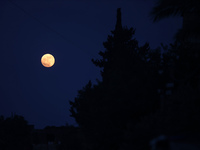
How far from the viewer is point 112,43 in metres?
31.3

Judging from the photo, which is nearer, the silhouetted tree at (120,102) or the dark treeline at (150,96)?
the dark treeline at (150,96)

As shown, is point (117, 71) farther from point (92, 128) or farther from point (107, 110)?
point (92, 128)

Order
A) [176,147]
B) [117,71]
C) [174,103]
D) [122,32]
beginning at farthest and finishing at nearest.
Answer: [122,32], [117,71], [174,103], [176,147]

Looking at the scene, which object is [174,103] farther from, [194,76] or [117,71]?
[117,71]

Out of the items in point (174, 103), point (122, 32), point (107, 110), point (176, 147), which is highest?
point (122, 32)

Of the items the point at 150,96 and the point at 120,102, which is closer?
the point at 120,102

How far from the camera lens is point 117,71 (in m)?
18.4

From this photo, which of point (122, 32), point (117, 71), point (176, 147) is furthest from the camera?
point (122, 32)

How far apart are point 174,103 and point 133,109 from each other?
4.14 m

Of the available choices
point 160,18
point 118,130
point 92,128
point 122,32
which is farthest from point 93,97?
point 122,32

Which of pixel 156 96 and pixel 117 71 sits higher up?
pixel 117 71

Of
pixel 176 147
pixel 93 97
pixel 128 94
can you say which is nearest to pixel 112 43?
pixel 93 97

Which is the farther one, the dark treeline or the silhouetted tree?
the silhouetted tree

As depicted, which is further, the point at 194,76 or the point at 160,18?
the point at 194,76
